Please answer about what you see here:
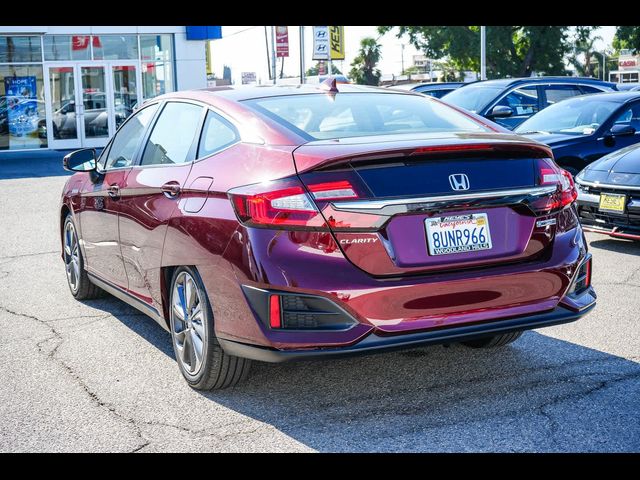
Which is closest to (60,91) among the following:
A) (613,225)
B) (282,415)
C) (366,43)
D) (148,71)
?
(148,71)

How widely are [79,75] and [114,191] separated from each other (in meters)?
24.0

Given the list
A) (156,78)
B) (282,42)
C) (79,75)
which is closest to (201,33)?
(156,78)

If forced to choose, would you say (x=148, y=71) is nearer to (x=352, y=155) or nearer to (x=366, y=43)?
(x=352, y=155)

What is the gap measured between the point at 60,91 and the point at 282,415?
25825mm

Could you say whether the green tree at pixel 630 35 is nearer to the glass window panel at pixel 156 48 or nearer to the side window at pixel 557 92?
the glass window panel at pixel 156 48

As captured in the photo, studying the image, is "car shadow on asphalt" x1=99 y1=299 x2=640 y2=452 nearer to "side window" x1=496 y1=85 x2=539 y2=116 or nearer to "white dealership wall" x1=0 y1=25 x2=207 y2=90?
"side window" x1=496 y1=85 x2=539 y2=116

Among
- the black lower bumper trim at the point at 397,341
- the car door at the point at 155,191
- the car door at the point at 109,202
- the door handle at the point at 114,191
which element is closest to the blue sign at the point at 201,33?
the car door at the point at 109,202

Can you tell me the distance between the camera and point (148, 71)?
97.8 feet

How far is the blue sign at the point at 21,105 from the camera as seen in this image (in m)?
27.7

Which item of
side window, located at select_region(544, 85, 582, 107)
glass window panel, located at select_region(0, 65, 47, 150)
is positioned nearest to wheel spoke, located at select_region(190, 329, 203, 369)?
side window, located at select_region(544, 85, 582, 107)

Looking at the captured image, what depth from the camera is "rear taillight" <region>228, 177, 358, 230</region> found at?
13.0 ft

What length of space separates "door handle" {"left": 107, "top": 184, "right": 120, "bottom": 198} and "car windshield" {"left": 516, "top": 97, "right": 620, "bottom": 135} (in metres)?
7.04
